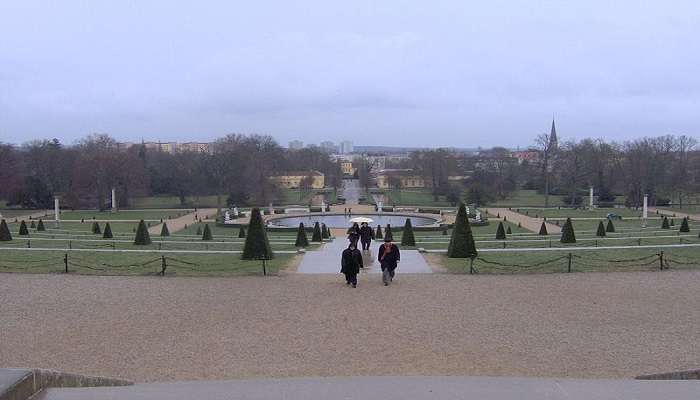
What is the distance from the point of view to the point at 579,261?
18.8 meters

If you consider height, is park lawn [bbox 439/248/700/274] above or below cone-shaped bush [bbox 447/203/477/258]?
below

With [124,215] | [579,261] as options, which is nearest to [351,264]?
[579,261]

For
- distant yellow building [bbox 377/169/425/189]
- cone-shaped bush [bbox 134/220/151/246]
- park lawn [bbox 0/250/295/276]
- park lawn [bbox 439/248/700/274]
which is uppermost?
A: distant yellow building [bbox 377/169/425/189]

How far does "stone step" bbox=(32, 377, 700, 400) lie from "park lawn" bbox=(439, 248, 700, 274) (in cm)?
1036

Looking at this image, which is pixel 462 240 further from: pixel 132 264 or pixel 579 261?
pixel 132 264

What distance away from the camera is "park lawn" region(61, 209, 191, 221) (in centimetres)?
4787

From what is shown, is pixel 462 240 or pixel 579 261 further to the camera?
pixel 462 240

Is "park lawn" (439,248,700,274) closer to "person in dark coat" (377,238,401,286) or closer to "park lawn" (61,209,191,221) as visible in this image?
"person in dark coat" (377,238,401,286)

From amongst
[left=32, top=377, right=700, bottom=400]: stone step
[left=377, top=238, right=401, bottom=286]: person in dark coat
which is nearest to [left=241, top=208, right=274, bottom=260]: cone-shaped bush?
[left=377, top=238, right=401, bottom=286]: person in dark coat

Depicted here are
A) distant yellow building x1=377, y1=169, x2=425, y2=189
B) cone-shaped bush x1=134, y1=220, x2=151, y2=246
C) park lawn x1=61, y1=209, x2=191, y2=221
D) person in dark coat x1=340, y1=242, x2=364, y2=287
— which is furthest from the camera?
distant yellow building x1=377, y1=169, x2=425, y2=189

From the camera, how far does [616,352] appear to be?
895cm

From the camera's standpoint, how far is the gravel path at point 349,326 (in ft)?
27.5

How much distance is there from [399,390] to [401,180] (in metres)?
78.0

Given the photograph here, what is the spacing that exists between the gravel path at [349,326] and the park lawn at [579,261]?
5.39ft
